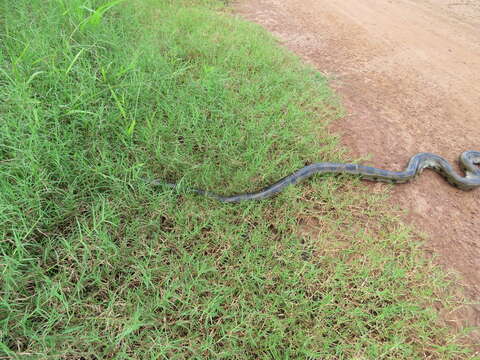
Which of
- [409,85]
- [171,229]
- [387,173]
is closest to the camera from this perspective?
[171,229]

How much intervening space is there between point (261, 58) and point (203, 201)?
8.33ft

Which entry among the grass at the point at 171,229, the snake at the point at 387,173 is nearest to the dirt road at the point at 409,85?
the snake at the point at 387,173

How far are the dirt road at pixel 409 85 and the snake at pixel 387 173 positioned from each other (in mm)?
105

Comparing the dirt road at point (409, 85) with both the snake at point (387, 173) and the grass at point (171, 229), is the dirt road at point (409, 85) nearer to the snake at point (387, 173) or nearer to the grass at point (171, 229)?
the snake at point (387, 173)

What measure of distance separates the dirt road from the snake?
0.34 ft

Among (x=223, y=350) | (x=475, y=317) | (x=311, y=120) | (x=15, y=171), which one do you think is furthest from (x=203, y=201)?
(x=475, y=317)

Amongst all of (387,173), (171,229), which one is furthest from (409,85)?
(171,229)

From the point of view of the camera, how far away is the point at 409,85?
4.28 meters

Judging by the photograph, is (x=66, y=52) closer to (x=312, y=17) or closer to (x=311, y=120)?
(x=311, y=120)

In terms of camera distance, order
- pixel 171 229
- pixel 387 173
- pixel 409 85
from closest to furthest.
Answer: pixel 171 229
pixel 387 173
pixel 409 85

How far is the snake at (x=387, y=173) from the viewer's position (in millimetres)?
2470

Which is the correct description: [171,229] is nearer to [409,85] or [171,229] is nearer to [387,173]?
[387,173]

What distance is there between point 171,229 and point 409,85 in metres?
4.20

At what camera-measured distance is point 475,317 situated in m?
2.06
